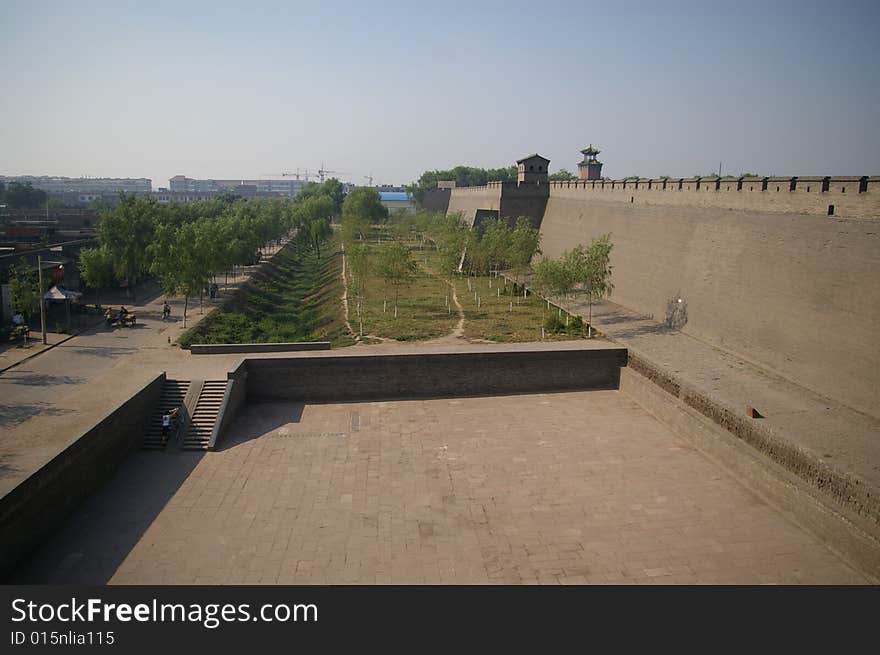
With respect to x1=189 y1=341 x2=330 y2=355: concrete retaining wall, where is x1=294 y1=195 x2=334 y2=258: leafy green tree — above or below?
above

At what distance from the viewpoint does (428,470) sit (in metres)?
10.1

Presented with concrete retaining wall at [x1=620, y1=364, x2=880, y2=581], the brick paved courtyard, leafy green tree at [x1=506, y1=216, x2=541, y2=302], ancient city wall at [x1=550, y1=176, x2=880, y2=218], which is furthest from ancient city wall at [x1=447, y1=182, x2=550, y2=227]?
the brick paved courtyard

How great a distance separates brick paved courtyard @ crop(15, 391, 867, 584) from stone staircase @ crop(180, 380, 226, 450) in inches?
14.0

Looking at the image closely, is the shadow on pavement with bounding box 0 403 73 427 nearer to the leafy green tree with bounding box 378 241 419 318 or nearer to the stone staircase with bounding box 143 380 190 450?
the stone staircase with bounding box 143 380 190 450

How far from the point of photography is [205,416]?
37.7 feet

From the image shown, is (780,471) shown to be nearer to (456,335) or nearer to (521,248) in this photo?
(456,335)

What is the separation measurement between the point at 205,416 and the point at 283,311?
12666 millimetres

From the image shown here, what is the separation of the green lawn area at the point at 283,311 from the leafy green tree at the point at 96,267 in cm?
415

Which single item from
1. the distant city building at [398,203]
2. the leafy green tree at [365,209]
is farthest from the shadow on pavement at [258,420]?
the distant city building at [398,203]

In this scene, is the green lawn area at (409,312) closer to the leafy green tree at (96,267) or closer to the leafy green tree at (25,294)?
the leafy green tree at (25,294)

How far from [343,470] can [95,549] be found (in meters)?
3.68

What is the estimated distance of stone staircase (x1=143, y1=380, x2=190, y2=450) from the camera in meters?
10.9

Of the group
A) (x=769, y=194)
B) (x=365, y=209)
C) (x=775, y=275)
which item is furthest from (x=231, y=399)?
(x=365, y=209)
